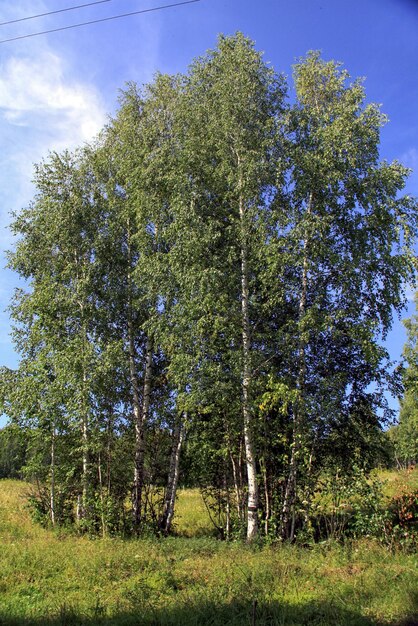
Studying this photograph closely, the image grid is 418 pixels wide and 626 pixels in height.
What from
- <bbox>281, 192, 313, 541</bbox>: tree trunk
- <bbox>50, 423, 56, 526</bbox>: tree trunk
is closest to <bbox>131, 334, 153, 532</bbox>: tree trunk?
<bbox>50, 423, 56, 526</bbox>: tree trunk

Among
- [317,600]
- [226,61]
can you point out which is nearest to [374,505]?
[317,600]

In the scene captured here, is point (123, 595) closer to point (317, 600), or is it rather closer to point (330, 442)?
point (317, 600)

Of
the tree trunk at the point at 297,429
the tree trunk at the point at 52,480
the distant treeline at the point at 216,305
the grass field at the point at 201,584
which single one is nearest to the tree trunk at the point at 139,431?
the distant treeline at the point at 216,305

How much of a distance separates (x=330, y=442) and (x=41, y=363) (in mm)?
9461

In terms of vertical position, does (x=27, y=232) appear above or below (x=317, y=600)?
above

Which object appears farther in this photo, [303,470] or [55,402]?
[55,402]

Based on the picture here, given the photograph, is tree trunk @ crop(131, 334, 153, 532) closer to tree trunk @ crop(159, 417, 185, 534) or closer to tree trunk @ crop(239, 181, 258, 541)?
tree trunk @ crop(159, 417, 185, 534)

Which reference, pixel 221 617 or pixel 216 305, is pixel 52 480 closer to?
pixel 216 305

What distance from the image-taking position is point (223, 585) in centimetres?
853

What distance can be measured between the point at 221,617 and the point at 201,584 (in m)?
1.99

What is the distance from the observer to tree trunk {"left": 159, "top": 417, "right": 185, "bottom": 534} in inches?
602

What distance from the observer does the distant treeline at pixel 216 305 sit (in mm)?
12688

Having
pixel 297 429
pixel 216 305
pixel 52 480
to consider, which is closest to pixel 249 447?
pixel 297 429

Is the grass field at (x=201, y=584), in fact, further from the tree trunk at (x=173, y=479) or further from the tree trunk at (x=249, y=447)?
the tree trunk at (x=173, y=479)
